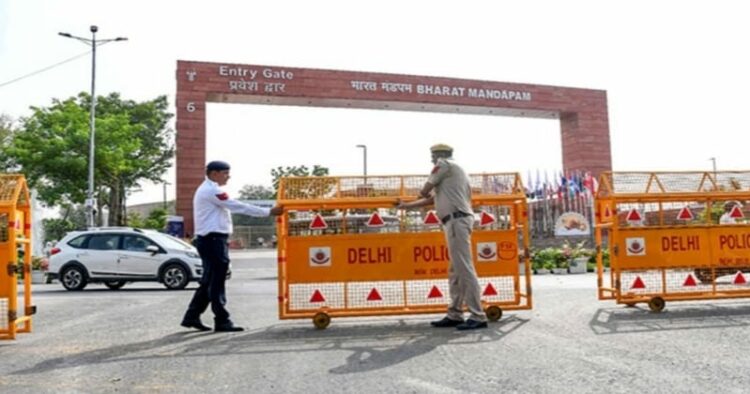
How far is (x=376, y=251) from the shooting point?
733cm

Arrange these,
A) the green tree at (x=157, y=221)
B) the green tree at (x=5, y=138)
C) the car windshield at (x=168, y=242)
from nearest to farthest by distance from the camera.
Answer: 1. the car windshield at (x=168, y=242)
2. the green tree at (x=5, y=138)
3. the green tree at (x=157, y=221)

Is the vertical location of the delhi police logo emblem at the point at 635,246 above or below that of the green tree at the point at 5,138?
below

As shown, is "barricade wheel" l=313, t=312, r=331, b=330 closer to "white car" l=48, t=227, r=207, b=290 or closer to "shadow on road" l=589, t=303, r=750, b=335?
"shadow on road" l=589, t=303, r=750, b=335

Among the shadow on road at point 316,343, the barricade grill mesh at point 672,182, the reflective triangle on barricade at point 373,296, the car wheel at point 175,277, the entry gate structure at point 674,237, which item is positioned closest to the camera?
the shadow on road at point 316,343

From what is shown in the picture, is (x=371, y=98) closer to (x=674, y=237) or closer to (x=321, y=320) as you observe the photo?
Answer: (x=674, y=237)

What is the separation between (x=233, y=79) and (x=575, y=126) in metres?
18.6

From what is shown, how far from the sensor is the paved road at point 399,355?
4273 mm

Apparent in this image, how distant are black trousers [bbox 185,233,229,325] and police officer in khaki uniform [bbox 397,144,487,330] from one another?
7.01ft

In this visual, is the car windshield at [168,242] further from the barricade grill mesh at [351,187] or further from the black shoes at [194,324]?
the black shoes at [194,324]

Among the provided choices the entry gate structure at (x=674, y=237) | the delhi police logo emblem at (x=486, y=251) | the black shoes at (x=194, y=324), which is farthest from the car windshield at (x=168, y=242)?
the entry gate structure at (x=674, y=237)

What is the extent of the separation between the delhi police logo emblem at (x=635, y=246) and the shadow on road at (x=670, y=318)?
0.70 meters

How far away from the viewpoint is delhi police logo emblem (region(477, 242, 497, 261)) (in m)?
7.48

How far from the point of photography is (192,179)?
94.7 feet

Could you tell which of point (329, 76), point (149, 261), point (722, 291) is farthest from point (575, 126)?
point (722, 291)
